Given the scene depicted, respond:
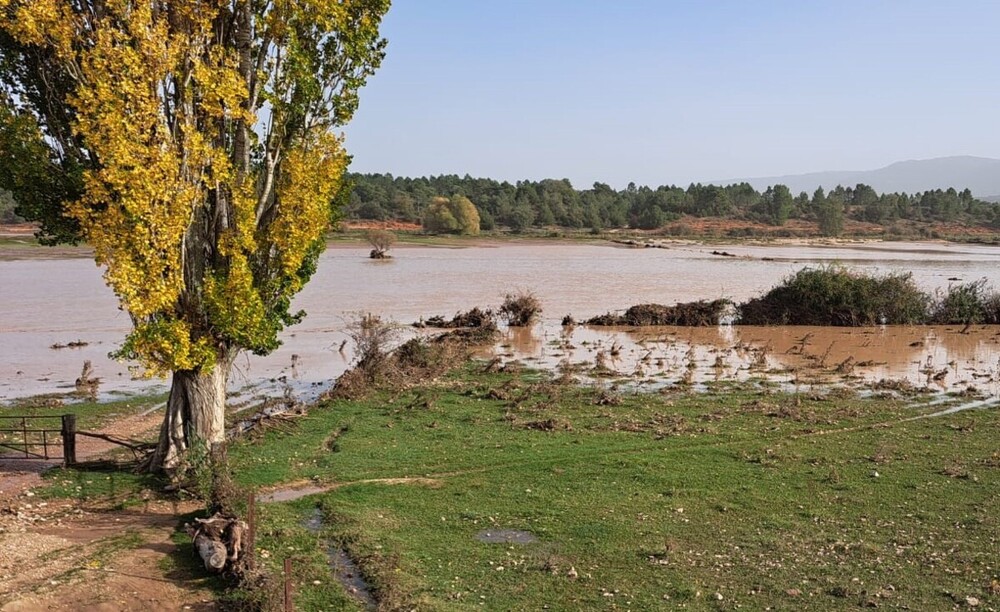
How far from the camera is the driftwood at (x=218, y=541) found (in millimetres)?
11336

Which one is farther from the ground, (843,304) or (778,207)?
(778,207)

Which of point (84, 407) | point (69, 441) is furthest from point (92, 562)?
point (84, 407)

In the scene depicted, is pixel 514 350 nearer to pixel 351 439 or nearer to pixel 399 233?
pixel 351 439

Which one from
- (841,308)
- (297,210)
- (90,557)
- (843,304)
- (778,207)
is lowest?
(90,557)

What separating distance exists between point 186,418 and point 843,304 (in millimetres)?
35163

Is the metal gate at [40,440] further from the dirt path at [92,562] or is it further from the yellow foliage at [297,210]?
the yellow foliage at [297,210]

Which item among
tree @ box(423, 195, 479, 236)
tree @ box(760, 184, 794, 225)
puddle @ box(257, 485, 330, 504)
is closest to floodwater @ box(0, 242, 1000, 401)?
puddle @ box(257, 485, 330, 504)

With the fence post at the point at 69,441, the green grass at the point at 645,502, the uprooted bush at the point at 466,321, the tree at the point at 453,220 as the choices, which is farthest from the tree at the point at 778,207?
the fence post at the point at 69,441

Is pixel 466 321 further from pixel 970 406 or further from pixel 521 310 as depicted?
pixel 970 406

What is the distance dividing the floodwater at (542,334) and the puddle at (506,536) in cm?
1288

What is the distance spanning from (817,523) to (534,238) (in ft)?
371

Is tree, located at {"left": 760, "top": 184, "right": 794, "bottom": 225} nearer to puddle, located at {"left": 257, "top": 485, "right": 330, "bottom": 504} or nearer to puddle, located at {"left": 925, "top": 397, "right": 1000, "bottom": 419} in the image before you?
puddle, located at {"left": 925, "top": 397, "right": 1000, "bottom": 419}

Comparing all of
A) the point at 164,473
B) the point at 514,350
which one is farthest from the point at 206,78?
the point at 514,350

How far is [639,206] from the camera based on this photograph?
167375 mm
